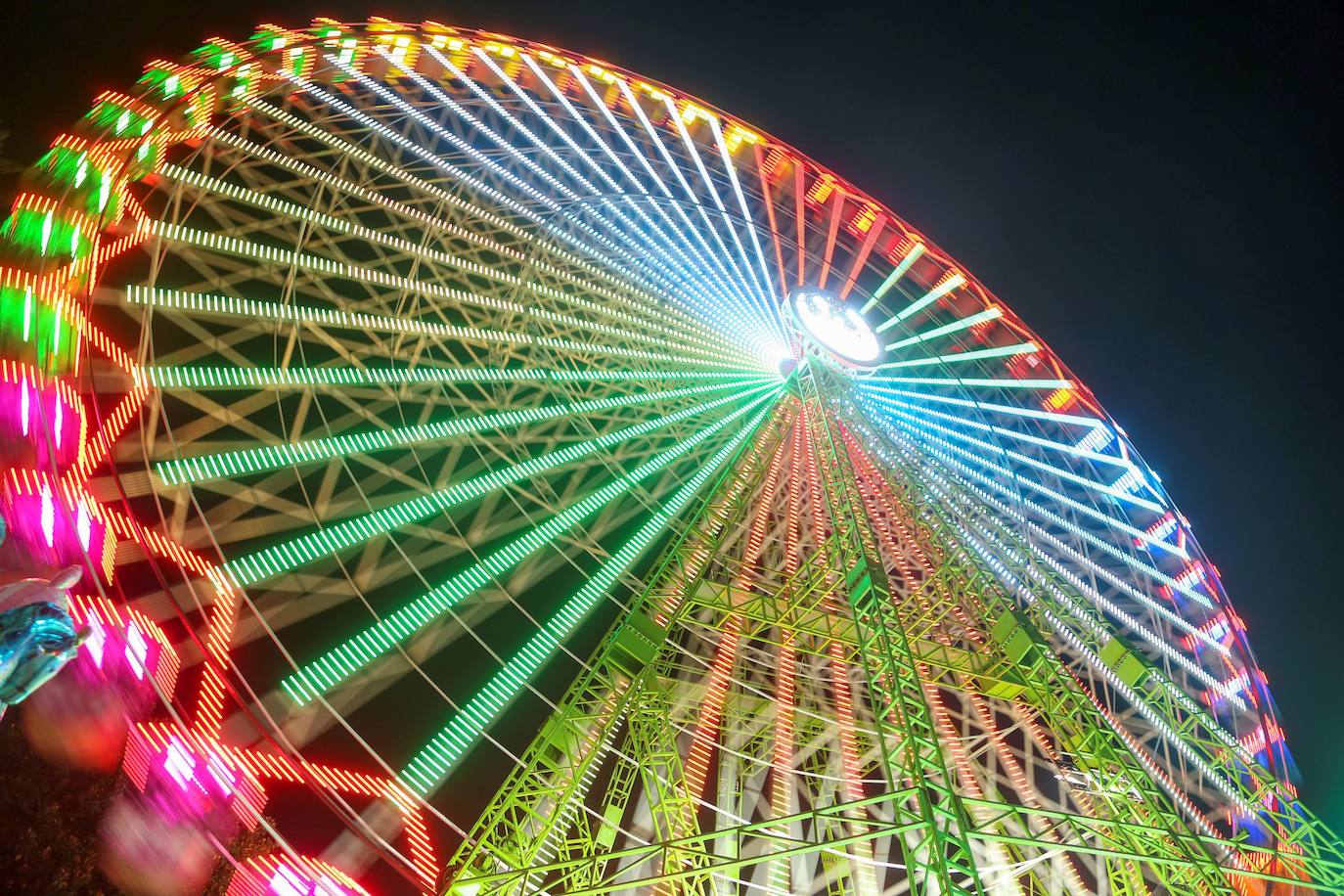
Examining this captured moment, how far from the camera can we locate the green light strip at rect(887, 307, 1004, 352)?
15.5 m

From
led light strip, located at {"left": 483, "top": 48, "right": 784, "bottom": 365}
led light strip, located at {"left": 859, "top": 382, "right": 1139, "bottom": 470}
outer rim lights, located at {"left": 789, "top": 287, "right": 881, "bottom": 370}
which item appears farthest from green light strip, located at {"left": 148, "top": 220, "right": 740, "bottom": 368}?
led light strip, located at {"left": 859, "top": 382, "right": 1139, "bottom": 470}

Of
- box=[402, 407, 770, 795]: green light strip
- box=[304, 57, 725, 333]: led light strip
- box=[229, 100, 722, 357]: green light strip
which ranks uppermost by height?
box=[304, 57, 725, 333]: led light strip

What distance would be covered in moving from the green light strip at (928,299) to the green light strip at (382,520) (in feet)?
20.2

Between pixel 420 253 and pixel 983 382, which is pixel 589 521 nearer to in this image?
pixel 420 253

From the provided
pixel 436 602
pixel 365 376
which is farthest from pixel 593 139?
pixel 436 602

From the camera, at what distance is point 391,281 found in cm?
1115

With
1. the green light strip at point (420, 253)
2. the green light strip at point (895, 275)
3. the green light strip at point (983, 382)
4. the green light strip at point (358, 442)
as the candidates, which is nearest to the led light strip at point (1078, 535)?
the green light strip at point (983, 382)

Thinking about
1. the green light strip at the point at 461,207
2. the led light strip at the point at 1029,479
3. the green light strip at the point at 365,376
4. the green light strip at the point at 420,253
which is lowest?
the green light strip at the point at 365,376

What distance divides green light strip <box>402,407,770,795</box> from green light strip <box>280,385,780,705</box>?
0.65 meters

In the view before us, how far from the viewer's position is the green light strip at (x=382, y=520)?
7.86 meters

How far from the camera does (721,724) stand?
407 inches

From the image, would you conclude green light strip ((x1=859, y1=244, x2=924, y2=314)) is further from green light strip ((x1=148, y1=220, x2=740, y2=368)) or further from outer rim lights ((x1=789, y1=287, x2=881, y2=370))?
green light strip ((x1=148, y1=220, x2=740, y2=368))

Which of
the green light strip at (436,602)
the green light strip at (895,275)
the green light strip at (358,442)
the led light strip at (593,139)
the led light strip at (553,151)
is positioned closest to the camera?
the green light strip at (436,602)

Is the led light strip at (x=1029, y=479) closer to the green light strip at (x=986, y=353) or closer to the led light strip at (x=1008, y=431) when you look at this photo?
the led light strip at (x=1008, y=431)
